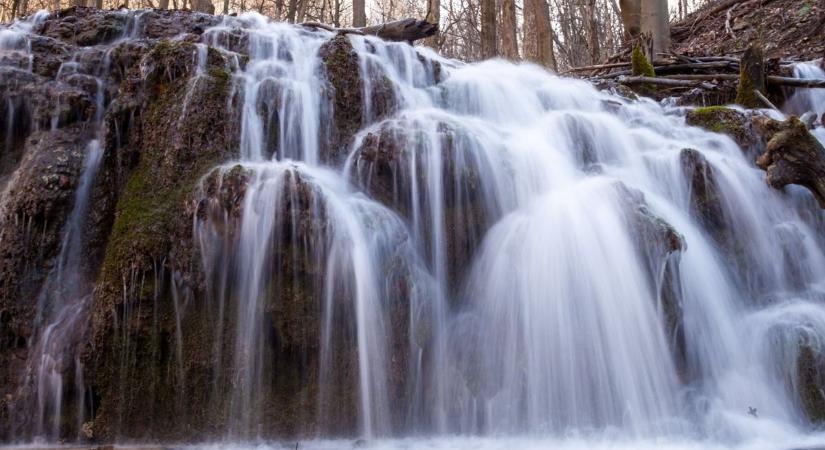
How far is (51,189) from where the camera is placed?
15.9 ft

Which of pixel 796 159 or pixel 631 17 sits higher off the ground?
pixel 631 17

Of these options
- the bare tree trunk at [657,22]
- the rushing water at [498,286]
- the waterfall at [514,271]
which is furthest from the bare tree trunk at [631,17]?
the rushing water at [498,286]

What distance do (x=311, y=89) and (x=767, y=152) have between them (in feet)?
14.4

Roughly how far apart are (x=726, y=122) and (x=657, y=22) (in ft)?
17.2

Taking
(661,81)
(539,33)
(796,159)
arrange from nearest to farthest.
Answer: (796,159)
(661,81)
(539,33)

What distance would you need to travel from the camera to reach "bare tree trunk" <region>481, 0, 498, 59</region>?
12.4m

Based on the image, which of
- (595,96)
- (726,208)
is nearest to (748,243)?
(726,208)

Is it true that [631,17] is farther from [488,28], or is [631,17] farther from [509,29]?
[488,28]

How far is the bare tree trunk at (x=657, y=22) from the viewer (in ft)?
35.4

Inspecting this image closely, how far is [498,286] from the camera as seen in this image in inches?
183

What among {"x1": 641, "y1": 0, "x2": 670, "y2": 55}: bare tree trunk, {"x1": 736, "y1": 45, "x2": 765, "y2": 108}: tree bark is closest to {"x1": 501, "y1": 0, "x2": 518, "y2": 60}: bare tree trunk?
{"x1": 641, "y1": 0, "x2": 670, "y2": 55}: bare tree trunk

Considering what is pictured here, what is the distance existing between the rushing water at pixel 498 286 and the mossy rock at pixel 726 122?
58cm

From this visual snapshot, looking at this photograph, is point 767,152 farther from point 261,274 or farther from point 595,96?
point 261,274

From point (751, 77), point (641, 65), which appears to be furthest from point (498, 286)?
point (641, 65)
